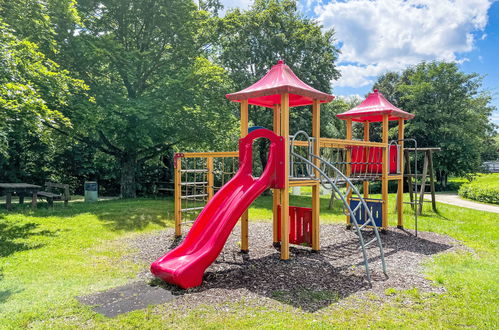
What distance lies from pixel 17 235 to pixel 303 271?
6646 mm

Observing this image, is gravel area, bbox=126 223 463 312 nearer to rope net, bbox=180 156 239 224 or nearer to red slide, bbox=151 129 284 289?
red slide, bbox=151 129 284 289

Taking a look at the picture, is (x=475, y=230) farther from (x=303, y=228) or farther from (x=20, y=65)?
(x=20, y=65)

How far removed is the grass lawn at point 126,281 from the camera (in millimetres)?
3926

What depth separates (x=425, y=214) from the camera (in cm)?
1256

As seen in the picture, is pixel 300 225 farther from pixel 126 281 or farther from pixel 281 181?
pixel 126 281

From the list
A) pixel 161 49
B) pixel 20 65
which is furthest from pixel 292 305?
pixel 161 49

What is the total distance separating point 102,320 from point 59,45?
13.0 meters

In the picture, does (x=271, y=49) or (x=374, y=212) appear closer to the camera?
(x=374, y=212)

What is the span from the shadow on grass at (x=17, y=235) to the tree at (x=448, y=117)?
22.7 meters

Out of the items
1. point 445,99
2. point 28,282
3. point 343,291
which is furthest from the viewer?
point 445,99

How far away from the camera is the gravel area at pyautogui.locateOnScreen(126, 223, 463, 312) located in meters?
Answer: 4.71

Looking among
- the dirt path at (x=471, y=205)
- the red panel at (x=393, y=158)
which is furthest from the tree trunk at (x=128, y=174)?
the dirt path at (x=471, y=205)

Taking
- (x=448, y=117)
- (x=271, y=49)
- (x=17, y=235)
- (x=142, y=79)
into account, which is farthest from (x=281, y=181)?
(x=448, y=117)

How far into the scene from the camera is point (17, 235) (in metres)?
8.27
